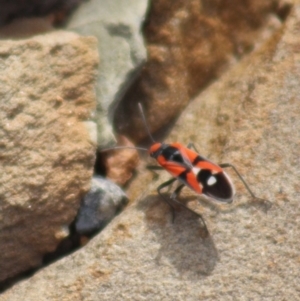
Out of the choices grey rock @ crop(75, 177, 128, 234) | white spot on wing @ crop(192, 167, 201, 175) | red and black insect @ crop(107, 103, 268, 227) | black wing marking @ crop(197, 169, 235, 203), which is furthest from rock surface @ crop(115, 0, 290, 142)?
black wing marking @ crop(197, 169, 235, 203)

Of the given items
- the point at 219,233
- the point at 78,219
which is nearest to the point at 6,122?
the point at 78,219

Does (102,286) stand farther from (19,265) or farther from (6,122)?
(6,122)

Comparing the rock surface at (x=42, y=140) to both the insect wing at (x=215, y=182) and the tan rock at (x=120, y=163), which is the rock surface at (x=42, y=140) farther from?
the insect wing at (x=215, y=182)

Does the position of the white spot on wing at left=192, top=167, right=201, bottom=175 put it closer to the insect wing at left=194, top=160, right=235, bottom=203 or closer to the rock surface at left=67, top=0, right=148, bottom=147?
the insect wing at left=194, top=160, right=235, bottom=203

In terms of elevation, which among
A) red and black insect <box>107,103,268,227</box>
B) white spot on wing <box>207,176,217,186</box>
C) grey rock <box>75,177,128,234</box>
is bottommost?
grey rock <box>75,177,128,234</box>

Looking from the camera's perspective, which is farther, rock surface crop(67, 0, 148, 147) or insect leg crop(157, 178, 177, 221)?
rock surface crop(67, 0, 148, 147)

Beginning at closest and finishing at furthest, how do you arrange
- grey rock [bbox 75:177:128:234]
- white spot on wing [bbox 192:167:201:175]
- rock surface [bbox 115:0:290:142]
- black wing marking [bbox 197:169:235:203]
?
black wing marking [bbox 197:169:235:203]
white spot on wing [bbox 192:167:201:175]
grey rock [bbox 75:177:128:234]
rock surface [bbox 115:0:290:142]
